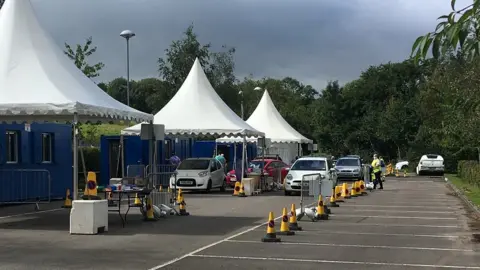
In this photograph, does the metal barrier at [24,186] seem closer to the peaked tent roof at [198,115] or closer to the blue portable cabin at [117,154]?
the peaked tent roof at [198,115]

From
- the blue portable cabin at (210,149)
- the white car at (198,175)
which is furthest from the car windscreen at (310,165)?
the blue portable cabin at (210,149)

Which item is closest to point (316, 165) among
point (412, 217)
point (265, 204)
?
point (265, 204)

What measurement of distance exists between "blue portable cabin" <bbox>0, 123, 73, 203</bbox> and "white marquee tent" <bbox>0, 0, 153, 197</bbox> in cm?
500

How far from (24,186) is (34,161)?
1478mm

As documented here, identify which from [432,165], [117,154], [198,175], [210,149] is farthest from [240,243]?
[432,165]

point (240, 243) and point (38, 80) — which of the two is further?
point (38, 80)

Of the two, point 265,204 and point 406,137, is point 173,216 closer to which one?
point 265,204

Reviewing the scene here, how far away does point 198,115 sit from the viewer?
28828 millimetres

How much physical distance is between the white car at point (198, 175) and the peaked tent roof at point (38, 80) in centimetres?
1112

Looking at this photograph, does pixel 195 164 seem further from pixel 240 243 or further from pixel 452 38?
pixel 452 38

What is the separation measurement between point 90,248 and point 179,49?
51.3 m

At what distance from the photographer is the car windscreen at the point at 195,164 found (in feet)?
94.6

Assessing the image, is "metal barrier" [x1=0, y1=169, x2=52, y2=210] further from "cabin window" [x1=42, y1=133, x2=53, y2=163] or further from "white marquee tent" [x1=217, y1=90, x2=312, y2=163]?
"white marquee tent" [x1=217, y1=90, x2=312, y2=163]

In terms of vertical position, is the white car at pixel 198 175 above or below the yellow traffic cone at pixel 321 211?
above
